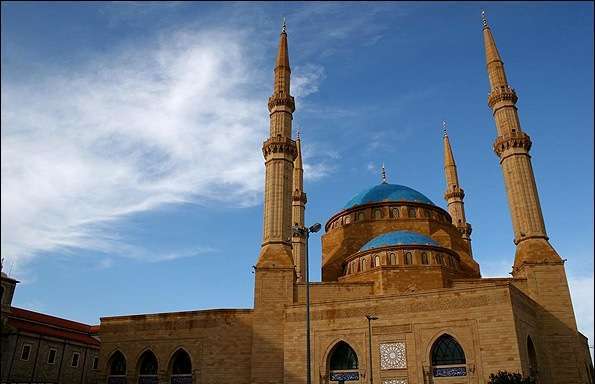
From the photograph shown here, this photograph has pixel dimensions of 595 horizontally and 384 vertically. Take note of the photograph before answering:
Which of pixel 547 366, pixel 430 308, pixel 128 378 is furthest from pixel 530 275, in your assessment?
pixel 128 378

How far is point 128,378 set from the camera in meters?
26.3

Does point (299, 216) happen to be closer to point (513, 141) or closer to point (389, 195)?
point (389, 195)

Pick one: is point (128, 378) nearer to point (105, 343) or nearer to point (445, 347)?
point (105, 343)

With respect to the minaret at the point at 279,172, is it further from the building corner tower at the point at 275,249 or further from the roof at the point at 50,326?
the roof at the point at 50,326

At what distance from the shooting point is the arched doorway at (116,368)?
26.8 m

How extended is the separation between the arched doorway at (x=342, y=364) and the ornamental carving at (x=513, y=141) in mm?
15273

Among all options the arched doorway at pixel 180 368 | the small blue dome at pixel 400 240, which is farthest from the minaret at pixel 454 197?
the arched doorway at pixel 180 368

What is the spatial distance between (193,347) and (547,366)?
57.2 ft

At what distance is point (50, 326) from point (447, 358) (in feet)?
86.4

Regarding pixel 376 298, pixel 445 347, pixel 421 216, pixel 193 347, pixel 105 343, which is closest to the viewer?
pixel 445 347

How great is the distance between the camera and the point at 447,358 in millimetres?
21609

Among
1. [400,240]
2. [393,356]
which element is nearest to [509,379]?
[393,356]

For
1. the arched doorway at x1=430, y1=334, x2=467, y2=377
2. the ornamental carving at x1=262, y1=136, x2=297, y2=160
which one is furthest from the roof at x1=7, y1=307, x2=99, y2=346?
the arched doorway at x1=430, y1=334, x2=467, y2=377

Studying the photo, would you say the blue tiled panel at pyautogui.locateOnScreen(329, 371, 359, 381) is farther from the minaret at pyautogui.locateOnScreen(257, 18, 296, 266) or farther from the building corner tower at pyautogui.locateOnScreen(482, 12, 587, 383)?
the building corner tower at pyautogui.locateOnScreen(482, 12, 587, 383)
